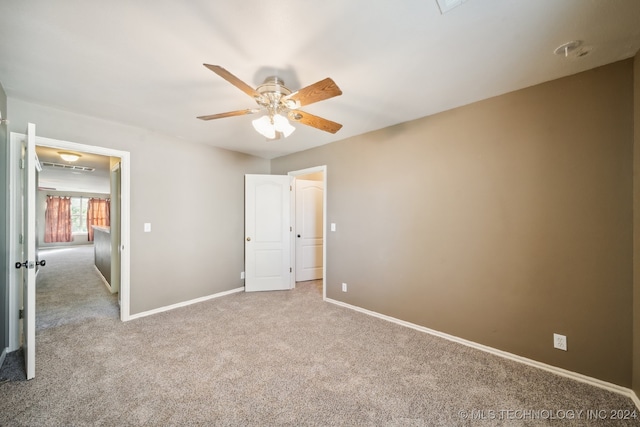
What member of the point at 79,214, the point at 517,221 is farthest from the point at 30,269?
the point at 79,214

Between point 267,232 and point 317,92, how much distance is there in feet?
9.81

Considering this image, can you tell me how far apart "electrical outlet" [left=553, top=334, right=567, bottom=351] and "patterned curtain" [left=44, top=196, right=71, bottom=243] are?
14.2 m

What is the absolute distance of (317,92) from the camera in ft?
5.22

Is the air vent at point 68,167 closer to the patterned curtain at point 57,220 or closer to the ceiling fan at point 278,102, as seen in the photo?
the patterned curtain at point 57,220

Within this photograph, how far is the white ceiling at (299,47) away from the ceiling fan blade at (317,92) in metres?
0.27

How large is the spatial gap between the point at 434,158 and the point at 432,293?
58.7 inches

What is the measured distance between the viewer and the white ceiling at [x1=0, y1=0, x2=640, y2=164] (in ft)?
4.30

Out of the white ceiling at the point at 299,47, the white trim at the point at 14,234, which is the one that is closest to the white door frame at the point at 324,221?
the white ceiling at the point at 299,47

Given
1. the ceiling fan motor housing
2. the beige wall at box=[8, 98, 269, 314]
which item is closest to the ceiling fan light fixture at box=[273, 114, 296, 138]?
the ceiling fan motor housing

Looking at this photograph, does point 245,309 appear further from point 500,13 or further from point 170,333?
point 500,13

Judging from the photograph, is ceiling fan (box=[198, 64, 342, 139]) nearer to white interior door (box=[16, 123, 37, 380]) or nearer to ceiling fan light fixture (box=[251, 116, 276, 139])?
ceiling fan light fixture (box=[251, 116, 276, 139])

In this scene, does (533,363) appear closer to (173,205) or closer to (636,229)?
(636,229)

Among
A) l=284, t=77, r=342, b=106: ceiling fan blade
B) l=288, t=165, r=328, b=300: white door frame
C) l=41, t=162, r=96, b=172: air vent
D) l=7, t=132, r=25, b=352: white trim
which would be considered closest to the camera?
l=284, t=77, r=342, b=106: ceiling fan blade

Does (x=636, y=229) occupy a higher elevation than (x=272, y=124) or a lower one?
lower
